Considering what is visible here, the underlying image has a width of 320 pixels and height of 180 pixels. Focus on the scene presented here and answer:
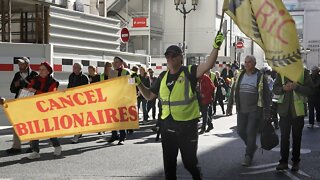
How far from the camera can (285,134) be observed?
24.2 ft

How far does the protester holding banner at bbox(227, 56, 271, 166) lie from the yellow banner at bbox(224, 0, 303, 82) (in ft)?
6.85

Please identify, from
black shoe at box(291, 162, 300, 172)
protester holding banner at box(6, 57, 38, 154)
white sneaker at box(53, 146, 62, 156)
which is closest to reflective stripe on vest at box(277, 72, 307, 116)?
black shoe at box(291, 162, 300, 172)

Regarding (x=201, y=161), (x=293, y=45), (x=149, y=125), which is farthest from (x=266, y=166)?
(x=149, y=125)

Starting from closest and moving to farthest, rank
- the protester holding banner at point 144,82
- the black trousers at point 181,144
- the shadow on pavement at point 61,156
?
1. the black trousers at point 181,144
2. the shadow on pavement at point 61,156
3. the protester holding banner at point 144,82

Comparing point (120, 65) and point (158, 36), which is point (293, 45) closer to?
point (120, 65)

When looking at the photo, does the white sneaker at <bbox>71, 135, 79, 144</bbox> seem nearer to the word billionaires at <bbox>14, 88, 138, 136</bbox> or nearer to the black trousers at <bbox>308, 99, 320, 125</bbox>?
the word billionaires at <bbox>14, 88, 138, 136</bbox>

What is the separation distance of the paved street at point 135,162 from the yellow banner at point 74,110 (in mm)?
578

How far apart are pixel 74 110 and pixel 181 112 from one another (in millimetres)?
2973

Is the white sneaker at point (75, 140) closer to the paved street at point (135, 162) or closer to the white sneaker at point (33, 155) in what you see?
the paved street at point (135, 162)

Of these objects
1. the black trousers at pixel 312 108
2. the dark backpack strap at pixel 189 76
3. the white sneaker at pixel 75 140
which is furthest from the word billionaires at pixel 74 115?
the black trousers at pixel 312 108

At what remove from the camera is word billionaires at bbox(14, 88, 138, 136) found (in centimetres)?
777

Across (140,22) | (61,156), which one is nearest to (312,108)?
(61,156)

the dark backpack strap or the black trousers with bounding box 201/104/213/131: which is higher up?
the dark backpack strap

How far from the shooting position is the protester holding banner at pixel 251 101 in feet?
26.0
